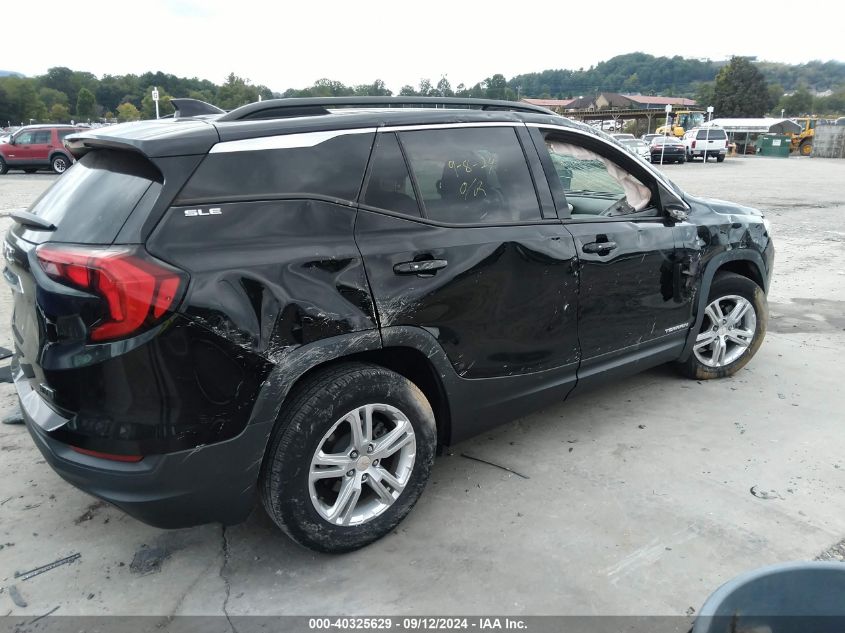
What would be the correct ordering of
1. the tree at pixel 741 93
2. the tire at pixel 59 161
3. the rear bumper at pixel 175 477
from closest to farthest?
the rear bumper at pixel 175 477 < the tire at pixel 59 161 < the tree at pixel 741 93

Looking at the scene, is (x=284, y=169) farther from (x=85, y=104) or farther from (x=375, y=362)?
(x=85, y=104)

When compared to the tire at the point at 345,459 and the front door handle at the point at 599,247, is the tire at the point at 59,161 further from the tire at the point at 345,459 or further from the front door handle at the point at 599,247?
the tire at the point at 345,459

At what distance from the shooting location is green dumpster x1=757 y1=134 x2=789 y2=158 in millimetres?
42156

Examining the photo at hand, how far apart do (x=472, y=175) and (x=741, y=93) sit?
349ft

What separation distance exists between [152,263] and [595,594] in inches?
80.2

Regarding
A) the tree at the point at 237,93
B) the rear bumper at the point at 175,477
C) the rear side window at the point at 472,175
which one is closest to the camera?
the rear bumper at the point at 175,477

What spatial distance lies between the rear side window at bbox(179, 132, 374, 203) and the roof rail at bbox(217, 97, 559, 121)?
29 cm

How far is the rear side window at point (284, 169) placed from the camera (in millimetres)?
2359

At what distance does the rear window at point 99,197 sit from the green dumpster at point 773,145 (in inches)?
1882

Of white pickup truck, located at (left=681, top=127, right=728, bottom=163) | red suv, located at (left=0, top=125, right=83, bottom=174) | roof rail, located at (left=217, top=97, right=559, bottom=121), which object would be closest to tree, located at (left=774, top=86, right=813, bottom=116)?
white pickup truck, located at (left=681, top=127, right=728, bottom=163)

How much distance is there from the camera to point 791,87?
634ft

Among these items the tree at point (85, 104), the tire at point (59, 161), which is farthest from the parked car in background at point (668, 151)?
the tree at point (85, 104)

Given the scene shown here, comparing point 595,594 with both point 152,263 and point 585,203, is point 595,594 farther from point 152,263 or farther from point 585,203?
point 585,203

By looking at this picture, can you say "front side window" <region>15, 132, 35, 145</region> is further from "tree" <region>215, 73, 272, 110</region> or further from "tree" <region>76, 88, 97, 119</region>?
"tree" <region>76, 88, 97, 119</region>
